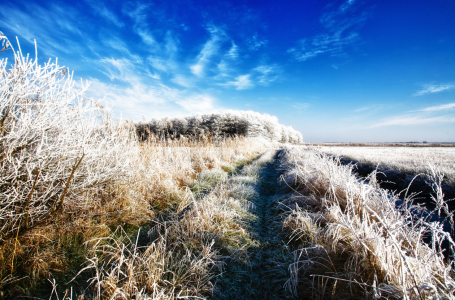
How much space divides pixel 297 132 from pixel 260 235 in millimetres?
49621

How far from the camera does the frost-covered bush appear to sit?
188cm

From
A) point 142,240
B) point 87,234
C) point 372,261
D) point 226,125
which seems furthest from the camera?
point 226,125

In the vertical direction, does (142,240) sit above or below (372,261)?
below

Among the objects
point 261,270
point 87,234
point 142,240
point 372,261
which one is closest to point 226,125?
point 142,240

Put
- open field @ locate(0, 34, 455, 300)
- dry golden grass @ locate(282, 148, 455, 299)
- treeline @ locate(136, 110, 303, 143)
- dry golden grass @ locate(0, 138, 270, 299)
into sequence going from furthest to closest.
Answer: treeline @ locate(136, 110, 303, 143) < dry golden grass @ locate(0, 138, 270, 299) < open field @ locate(0, 34, 455, 300) < dry golden grass @ locate(282, 148, 455, 299)

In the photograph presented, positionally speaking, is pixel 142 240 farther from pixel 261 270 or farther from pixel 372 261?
pixel 372 261

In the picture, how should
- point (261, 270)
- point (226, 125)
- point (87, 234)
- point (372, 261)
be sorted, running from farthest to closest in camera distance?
point (226, 125) → point (87, 234) → point (261, 270) → point (372, 261)

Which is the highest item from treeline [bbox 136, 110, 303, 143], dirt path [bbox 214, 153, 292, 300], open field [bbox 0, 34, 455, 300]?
treeline [bbox 136, 110, 303, 143]

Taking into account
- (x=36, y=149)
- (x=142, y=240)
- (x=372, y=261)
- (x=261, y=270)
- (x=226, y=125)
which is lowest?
(x=261, y=270)

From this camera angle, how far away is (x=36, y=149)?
2.06 m

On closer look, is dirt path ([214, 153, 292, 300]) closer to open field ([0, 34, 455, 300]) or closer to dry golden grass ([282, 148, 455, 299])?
open field ([0, 34, 455, 300])

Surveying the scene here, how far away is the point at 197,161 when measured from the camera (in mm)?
7484

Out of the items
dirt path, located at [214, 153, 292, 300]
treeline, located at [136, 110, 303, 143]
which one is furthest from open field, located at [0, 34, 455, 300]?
treeline, located at [136, 110, 303, 143]

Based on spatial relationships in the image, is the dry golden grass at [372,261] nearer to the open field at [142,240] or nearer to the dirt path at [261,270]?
the open field at [142,240]
